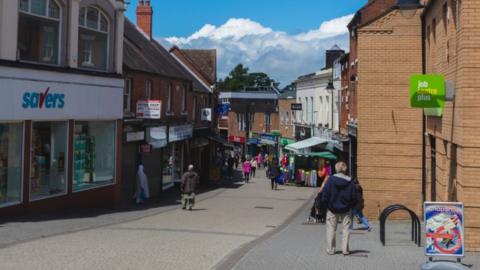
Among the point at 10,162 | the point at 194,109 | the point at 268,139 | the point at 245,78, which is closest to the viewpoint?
the point at 10,162

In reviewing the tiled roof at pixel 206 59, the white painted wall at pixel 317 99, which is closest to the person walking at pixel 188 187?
the white painted wall at pixel 317 99

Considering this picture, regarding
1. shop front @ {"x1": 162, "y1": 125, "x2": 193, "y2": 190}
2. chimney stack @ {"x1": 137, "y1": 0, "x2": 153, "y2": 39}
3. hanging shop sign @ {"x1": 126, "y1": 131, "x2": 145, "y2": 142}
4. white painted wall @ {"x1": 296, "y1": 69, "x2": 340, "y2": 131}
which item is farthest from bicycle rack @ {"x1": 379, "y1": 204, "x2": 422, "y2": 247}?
chimney stack @ {"x1": 137, "y1": 0, "x2": 153, "y2": 39}

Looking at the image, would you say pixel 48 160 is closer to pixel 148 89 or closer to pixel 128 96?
pixel 128 96

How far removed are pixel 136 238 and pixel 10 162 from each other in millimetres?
5119

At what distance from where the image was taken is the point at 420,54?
18.0 metres

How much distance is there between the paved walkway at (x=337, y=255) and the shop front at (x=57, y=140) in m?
7.29

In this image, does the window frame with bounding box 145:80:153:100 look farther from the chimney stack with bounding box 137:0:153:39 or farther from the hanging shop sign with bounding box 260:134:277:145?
the hanging shop sign with bounding box 260:134:277:145

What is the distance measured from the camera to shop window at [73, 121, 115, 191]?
20.1 metres

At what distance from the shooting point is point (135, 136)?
25922 millimetres

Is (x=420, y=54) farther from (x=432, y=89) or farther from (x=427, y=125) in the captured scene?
(x=432, y=89)

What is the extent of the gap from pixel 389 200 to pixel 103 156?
393 inches

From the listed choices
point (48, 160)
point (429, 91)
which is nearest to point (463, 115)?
→ point (429, 91)

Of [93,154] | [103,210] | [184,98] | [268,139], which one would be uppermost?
[184,98]

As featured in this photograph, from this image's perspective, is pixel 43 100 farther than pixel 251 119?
No
